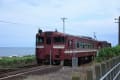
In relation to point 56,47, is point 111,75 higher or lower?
lower

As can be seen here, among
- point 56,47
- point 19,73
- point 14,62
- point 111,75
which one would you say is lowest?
point 19,73

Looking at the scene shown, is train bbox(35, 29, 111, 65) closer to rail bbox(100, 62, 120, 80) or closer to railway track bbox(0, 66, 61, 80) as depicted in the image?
railway track bbox(0, 66, 61, 80)

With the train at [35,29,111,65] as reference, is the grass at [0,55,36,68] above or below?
below

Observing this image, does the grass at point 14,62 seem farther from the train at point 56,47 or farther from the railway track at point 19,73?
the railway track at point 19,73

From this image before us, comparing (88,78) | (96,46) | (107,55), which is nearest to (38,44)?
(107,55)

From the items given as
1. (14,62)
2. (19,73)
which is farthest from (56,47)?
(19,73)

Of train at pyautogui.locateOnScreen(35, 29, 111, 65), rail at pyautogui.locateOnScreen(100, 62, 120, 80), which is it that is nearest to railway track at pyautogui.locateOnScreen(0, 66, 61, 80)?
rail at pyautogui.locateOnScreen(100, 62, 120, 80)

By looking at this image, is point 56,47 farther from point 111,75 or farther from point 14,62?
point 111,75

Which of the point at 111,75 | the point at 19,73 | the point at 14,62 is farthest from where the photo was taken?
the point at 14,62

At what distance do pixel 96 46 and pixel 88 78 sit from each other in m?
39.3

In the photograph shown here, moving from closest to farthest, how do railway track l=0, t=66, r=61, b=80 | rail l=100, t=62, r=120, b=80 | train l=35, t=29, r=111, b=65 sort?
rail l=100, t=62, r=120, b=80 < railway track l=0, t=66, r=61, b=80 < train l=35, t=29, r=111, b=65

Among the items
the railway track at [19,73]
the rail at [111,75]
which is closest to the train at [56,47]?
the railway track at [19,73]

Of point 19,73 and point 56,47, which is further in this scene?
point 56,47

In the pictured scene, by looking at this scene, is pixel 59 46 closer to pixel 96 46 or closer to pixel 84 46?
pixel 84 46
